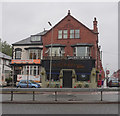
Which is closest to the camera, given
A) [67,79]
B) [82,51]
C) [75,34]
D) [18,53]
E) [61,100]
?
[61,100]

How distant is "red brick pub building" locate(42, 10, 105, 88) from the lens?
96.7ft

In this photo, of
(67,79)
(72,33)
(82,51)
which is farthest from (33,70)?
(72,33)

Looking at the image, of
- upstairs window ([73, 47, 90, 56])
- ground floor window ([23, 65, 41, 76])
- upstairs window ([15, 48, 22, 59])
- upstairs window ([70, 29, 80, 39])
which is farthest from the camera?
upstairs window ([15, 48, 22, 59])

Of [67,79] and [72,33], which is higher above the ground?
[72,33]

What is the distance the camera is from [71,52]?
3141 cm

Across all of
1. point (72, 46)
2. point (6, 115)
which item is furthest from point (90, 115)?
point (72, 46)

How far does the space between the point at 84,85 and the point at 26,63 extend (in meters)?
12.2

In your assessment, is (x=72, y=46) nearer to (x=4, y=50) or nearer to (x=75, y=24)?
(x=75, y=24)

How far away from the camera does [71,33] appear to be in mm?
32062

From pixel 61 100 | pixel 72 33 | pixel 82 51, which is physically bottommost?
pixel 61 100

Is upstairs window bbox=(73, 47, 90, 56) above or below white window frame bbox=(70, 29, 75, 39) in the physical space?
Answer: below

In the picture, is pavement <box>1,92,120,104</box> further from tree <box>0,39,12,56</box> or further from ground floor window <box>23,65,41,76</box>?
tree <box>0,39,12,56</box>

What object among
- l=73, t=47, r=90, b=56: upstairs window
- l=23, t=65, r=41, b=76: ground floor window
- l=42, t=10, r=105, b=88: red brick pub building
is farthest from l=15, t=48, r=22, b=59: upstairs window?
l=73, t=47, r=90, b=56: upstairs window

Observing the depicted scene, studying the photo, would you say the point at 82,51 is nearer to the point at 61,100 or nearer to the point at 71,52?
the point at 71,52
